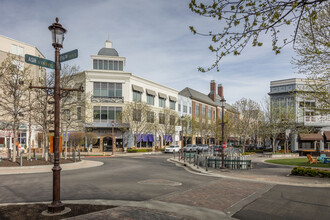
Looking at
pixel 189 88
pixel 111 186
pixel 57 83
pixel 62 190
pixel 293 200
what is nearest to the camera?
pixel 57 83

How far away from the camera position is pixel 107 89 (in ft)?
153

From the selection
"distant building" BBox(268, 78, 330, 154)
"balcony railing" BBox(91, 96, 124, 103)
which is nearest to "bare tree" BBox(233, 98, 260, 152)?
"distant building" BBox(268, 78, 330, 154)

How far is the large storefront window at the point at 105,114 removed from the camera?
4572 centimetres

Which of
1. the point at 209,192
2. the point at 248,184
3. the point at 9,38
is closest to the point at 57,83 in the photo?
the point at 209,192

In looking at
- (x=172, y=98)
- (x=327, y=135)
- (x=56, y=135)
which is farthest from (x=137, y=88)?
(x=56, y=135)

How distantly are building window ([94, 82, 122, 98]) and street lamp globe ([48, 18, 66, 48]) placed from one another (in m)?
39.0

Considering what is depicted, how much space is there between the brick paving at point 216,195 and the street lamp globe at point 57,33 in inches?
249

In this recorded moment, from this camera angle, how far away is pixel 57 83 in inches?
314

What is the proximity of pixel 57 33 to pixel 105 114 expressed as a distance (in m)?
39.1

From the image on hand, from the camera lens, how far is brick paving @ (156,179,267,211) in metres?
8.98

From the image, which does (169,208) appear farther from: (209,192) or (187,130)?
(187,130)

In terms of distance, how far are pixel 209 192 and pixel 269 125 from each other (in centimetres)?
3291

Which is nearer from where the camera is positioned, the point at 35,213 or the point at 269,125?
the point at 35,213

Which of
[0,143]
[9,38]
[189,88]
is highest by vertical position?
[9,38]
